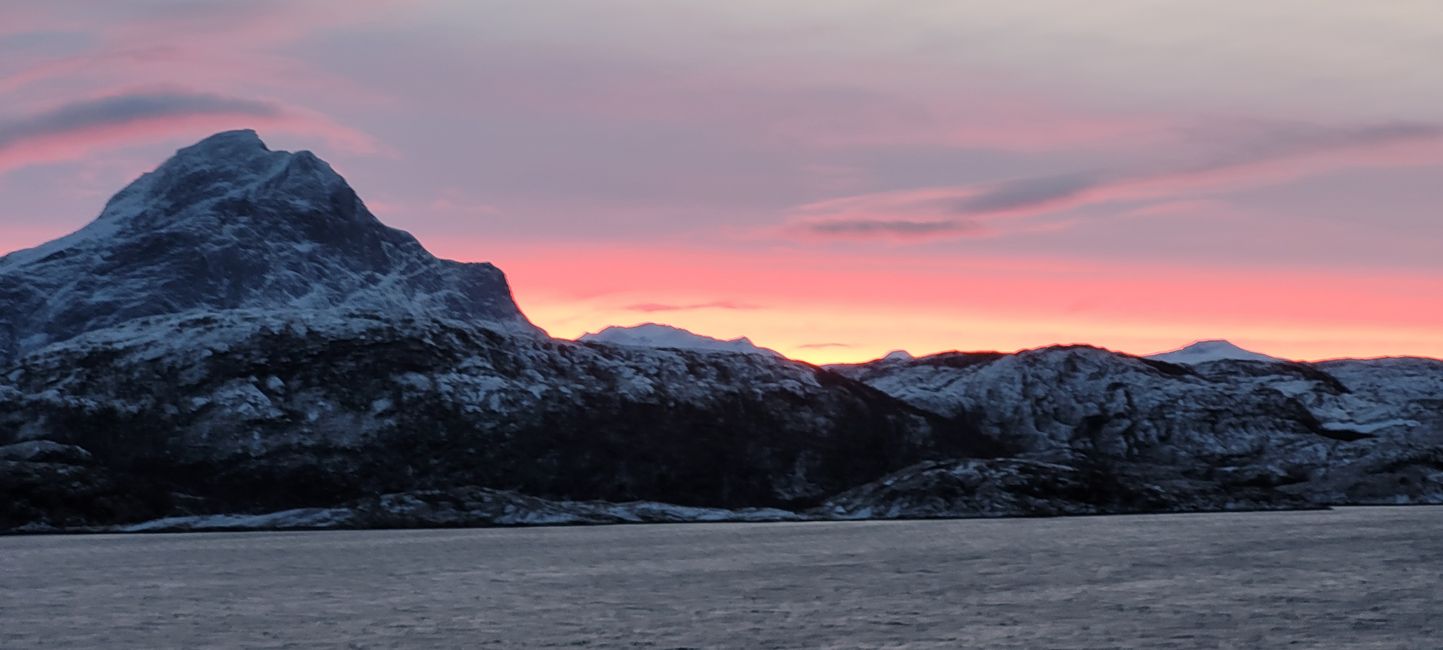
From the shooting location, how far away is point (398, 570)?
11575 centimetres

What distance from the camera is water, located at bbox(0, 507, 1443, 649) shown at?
67.8m

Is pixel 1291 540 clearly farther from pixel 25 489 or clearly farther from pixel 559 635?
pixel 25 489

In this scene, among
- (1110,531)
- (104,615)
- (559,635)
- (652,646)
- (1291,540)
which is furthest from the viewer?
(1110,531)

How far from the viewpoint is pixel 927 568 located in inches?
4518

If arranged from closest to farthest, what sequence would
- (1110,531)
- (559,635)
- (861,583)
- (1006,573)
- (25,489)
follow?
(559,635), (861,583), (1006,573), (1110,531), (25,489)

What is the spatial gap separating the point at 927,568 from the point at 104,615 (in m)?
Result: 56.9

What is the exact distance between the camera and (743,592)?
9344 cm

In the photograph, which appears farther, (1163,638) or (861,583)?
(861,583)

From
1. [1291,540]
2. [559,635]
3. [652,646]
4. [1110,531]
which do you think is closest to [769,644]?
[652,646]

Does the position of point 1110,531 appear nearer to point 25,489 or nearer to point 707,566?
point 707,566

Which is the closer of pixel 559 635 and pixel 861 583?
pixel 559 635

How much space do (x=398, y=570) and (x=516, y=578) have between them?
13.0 m

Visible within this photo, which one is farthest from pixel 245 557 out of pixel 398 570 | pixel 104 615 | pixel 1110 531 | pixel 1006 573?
pixel 1110 531

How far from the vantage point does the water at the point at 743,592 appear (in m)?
67.8
